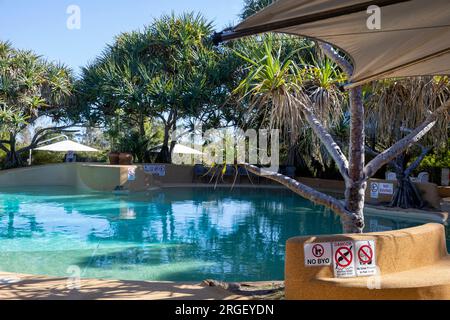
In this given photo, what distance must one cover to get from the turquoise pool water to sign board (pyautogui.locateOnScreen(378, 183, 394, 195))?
1.96 m

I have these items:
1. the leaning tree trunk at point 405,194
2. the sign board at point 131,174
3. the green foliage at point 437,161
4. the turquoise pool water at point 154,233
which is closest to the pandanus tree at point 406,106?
the leaning tree trunk at point 405,194

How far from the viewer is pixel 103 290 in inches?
190

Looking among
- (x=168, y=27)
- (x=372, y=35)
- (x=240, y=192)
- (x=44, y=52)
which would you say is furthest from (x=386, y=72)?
(x=44, y=52)

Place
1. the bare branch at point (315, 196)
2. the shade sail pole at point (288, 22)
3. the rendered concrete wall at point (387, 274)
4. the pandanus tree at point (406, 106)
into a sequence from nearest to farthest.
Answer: the shade sail pole at point (288, 22) → the rendered concrete wall at point (387, 274) → the bare branch at point (315, 196) → the pandanus tree at point (406, 106)

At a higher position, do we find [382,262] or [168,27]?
[168,27]

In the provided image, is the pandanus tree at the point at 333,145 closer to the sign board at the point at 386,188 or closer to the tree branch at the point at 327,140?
the tree branch at the point at 327,140

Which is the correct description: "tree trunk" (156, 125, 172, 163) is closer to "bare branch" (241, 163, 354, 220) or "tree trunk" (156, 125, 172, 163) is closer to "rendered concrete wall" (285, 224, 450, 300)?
"bare branch" (241, 163, 354, 220)

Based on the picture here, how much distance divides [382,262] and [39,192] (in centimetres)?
1681

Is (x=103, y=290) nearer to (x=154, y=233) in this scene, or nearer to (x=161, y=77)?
(x=154, y=233)

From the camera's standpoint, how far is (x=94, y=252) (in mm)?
8008

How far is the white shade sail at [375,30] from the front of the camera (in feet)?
10.5

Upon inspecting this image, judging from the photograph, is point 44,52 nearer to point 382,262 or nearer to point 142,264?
point 142,264

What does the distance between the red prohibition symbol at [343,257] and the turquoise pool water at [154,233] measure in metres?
3.00

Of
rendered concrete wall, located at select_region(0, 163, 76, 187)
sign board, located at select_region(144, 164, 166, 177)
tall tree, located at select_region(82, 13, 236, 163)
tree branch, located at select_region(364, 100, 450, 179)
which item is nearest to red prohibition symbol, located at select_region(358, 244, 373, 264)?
tree branch, located at select_region(364, 100, 450, 179)
